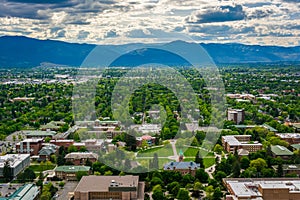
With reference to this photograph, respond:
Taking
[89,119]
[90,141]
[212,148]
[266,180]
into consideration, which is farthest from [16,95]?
[266,180]

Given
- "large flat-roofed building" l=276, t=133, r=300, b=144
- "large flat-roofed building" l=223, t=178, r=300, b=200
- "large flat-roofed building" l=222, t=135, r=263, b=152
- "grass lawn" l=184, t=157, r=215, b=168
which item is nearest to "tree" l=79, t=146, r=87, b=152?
"grass lawn" l=184, t=157, r=215, b=168

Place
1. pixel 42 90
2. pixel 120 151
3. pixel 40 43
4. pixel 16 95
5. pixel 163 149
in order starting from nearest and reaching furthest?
pixel 120 151 → pixel 163 149 → pixel 16 95 → pixel 42 90 → pixel 40 43

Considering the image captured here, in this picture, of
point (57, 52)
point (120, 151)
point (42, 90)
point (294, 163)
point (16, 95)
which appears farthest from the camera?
point (57, 52)

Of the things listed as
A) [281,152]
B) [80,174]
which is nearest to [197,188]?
[80,174]

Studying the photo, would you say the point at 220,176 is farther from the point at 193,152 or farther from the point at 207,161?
the point at 193,152

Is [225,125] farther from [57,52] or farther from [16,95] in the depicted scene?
[57,52]

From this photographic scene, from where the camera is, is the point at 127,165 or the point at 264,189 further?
the point at 127,165

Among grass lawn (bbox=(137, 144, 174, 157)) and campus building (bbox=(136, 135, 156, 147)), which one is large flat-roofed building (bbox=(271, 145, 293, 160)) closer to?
grass lawn (bbox=(137, 144, 174, 157))
